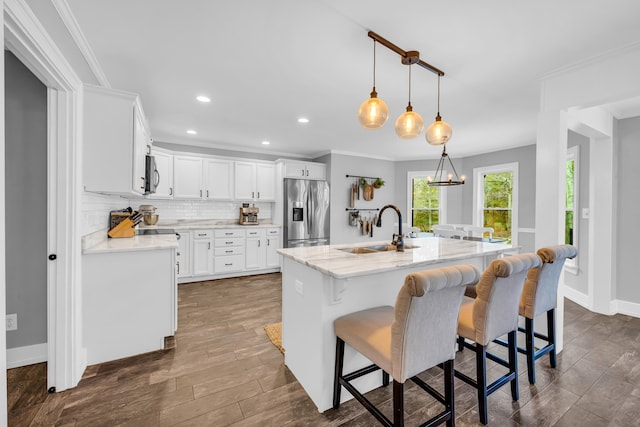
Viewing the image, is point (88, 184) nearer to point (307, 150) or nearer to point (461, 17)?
point (461, 17)

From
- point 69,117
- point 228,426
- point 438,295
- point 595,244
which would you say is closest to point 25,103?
point 69,117

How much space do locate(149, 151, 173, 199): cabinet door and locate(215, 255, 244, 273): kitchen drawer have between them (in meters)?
1.35

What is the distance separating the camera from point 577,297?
12.1 feet

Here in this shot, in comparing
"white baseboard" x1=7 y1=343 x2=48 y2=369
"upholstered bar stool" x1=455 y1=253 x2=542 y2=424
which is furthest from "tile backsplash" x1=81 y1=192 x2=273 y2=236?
"upholstered bar stool" x1=455 y1=253 x2=542 y2=424

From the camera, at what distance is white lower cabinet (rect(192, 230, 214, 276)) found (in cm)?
456

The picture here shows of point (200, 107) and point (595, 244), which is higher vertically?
point (200, 107)

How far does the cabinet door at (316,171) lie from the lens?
18.3 feet

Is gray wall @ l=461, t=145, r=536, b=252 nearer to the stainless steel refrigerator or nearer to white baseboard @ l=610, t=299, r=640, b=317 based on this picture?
white baseboard @ l=610, t=299, r=640, b=317

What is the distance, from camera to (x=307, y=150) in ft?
18.7

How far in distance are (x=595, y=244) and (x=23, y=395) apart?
5502 mm

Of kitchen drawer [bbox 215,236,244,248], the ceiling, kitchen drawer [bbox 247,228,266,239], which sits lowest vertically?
kitchen drawer [bbox 215,236,244,248]

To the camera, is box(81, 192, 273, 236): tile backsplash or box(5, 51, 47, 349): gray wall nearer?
box(5, 51, 47, 349): gray wall

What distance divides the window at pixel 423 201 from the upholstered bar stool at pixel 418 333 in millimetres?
5206

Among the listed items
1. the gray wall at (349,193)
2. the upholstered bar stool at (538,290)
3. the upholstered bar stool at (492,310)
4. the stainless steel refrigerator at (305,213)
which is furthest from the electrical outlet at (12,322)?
the gray wall at (349,193)
